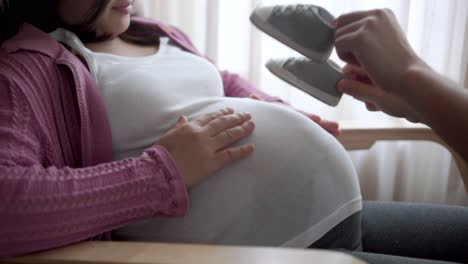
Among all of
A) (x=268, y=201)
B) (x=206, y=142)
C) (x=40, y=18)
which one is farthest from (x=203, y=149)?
(x=40, y=18)

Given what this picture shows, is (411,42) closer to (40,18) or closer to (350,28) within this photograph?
(350,28)

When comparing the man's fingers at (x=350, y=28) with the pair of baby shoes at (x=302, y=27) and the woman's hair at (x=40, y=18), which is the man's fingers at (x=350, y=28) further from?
the woman's hair at (x=40, y=18)

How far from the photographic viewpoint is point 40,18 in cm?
86

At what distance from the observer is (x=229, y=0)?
1409mm

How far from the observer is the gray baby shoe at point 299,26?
31.9 inches

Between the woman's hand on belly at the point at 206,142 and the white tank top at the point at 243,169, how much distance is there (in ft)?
0.07

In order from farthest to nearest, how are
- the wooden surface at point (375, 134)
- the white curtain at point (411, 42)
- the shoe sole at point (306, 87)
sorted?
the white curtain at point (411, 42)
the wooden surface at point (375, 134)
the shoe sole at point (306, 87)

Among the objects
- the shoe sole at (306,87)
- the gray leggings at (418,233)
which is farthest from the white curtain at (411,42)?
the shoe sole at (306,87)

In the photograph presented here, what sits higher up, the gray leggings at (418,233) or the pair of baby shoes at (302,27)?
the pair of baby shoes at (302,27)

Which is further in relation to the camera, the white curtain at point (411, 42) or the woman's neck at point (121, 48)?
the white curtain at point (411, 42)

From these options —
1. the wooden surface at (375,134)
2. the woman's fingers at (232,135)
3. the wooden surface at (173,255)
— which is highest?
the woman's fingers at (232,135)

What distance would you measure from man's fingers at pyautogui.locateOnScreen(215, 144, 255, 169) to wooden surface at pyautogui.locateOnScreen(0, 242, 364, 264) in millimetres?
182

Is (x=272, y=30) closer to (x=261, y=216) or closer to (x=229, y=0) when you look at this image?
(x=261, y=216)

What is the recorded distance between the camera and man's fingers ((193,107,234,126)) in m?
0.77
